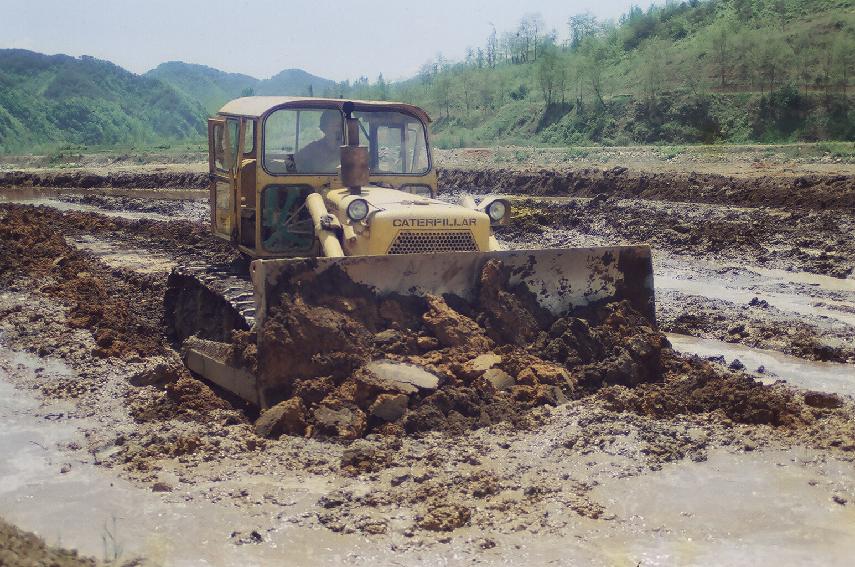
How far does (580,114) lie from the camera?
59.5 meters

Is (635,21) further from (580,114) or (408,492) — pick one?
(408,492)

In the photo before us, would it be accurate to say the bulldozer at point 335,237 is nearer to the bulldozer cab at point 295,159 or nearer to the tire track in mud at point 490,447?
the bulldozer cab at point 295,159

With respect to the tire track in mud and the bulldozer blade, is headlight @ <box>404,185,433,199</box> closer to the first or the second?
the bulldozer blade

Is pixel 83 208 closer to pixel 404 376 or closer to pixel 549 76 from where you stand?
pixel 404 376

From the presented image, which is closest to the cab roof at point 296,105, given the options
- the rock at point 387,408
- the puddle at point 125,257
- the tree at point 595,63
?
the rock at point 387,408

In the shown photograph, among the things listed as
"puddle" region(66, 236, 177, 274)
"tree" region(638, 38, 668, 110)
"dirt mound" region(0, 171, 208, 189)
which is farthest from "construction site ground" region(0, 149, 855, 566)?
"tree" region(638, 38, 668, 110)

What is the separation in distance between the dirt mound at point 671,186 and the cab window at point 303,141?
14.8 metres

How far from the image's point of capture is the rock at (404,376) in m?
7.54

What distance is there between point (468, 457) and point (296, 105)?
4.47 meters

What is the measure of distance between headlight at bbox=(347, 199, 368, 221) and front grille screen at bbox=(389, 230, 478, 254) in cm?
38

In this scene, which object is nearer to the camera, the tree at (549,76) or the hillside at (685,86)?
the hillside at (685,86)

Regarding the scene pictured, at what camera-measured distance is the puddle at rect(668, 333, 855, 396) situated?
898 centimetres

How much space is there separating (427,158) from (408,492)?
198 inches

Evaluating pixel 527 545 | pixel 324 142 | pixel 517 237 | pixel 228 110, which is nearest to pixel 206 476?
pixel 527 545
